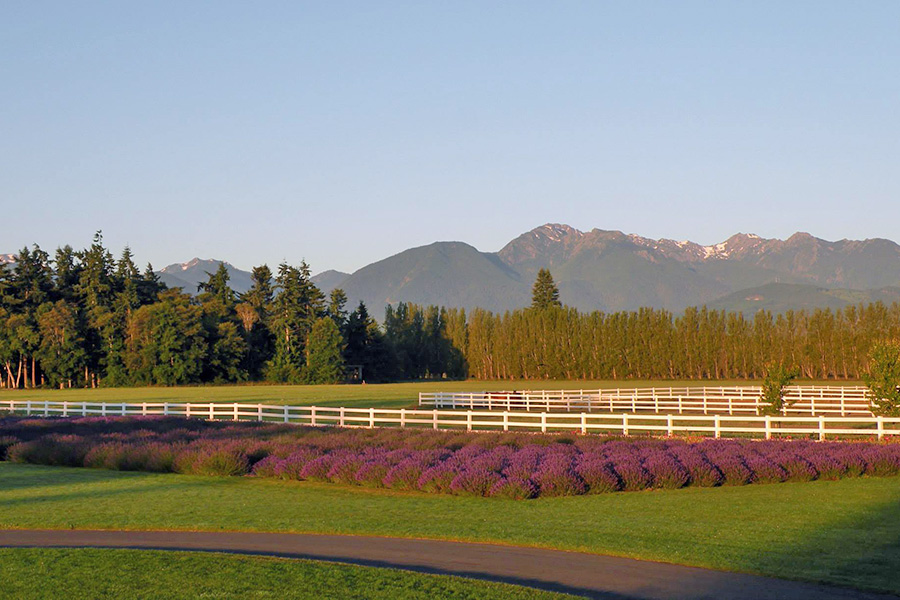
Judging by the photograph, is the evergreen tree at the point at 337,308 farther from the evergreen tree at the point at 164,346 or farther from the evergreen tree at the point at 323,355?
the evergreen tree at the point at 164,346

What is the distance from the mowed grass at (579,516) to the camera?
12227mm

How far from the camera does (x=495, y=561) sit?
1192cm

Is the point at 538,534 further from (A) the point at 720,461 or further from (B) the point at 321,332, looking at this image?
(B) the point at 321,332

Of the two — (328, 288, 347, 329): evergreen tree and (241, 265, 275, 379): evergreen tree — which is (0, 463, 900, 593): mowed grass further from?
(328, 288, 347, 329): evergreen tree

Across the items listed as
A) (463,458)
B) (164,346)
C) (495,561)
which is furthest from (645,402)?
(164,346)

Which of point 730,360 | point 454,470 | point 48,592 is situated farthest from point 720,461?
point 730,360

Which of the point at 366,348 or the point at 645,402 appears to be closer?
the point at 645,402

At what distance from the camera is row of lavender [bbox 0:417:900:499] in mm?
19188

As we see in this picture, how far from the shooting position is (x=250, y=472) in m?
22.7

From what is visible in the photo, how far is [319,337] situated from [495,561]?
96.7m

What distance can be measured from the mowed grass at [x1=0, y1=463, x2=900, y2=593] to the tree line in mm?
77341

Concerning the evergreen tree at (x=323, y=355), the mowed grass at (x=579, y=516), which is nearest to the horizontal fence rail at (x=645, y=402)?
the mowed grass at (x=579, y=516)

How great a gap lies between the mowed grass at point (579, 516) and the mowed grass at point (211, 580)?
2.82 meters

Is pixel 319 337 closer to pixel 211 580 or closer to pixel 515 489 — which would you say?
pixel 515 489
